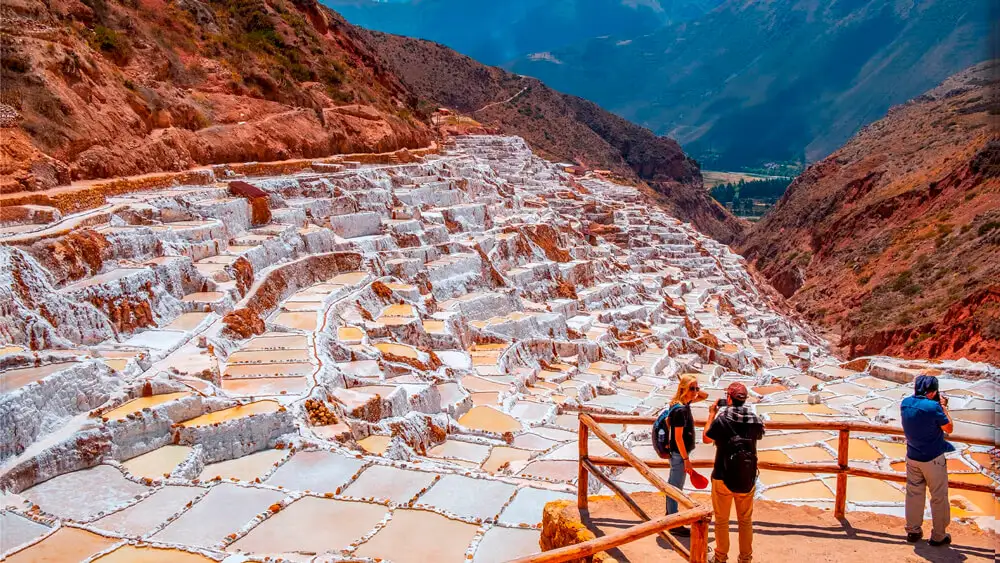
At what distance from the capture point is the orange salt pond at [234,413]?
9479 millimetres

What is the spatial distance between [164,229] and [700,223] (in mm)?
76480

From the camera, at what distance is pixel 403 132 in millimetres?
36031

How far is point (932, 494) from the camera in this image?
5.36m

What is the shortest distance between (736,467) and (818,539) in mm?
1139

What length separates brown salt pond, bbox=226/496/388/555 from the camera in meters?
7.16

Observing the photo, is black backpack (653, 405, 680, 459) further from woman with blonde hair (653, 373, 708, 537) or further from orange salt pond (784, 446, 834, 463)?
orange salt pond (784, 446, 834, 463)

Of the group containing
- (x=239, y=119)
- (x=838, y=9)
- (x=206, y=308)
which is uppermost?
(x=838, y=9)

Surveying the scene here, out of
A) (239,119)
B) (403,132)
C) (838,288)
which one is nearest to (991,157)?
(838,288)

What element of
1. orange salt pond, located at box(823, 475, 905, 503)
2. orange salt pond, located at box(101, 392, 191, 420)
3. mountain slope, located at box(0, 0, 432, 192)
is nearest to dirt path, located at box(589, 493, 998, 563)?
orange salt pond, located at box(823, 475, 905, 503)

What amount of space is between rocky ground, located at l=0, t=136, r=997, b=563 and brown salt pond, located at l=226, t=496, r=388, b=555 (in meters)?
0.03

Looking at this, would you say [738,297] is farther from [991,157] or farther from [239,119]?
[239,119]

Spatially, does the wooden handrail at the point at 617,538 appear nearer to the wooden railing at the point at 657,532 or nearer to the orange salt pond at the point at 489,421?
the wooden railing at the point at 657,532

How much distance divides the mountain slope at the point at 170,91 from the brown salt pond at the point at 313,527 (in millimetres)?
11144

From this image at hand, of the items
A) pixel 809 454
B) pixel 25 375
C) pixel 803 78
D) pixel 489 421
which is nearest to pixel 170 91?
pixel 489 421
